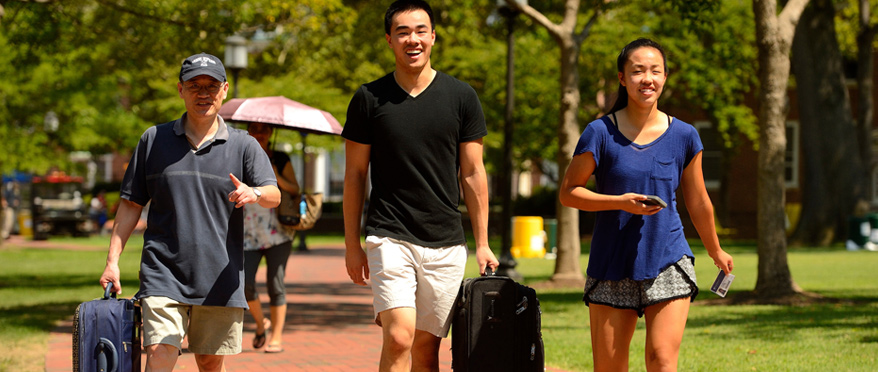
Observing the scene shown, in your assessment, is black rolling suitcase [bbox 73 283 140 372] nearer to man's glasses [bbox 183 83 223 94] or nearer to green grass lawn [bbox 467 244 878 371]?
man's glasses [bbox 183 83 223 94]

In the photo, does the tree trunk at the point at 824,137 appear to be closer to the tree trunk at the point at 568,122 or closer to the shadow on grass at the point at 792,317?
the tree trunk at the point at 568,122

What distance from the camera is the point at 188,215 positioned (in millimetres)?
4527

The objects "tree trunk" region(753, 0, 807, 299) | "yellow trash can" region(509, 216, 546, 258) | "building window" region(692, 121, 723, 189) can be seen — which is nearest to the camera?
"tree trunk" region(753, 0, 807, 299)

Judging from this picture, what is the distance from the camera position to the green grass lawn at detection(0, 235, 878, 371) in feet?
26.1

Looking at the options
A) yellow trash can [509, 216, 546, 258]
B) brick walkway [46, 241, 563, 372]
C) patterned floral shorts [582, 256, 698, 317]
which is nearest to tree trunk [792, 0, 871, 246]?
yellow trash can [509, 216, 546, 258]

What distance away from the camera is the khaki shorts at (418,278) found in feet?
14.5

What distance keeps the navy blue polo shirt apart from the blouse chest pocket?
5.67ft

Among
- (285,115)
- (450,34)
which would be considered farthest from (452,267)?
(450,34)

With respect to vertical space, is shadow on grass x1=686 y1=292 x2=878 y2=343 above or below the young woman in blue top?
below

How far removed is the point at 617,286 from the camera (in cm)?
440

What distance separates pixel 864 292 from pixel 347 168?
11.3 meters

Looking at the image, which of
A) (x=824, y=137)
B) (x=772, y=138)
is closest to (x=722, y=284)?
(x=772, y=138)

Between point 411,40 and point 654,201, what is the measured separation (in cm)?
123

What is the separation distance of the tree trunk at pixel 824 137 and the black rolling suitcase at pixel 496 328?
24.0 meters
